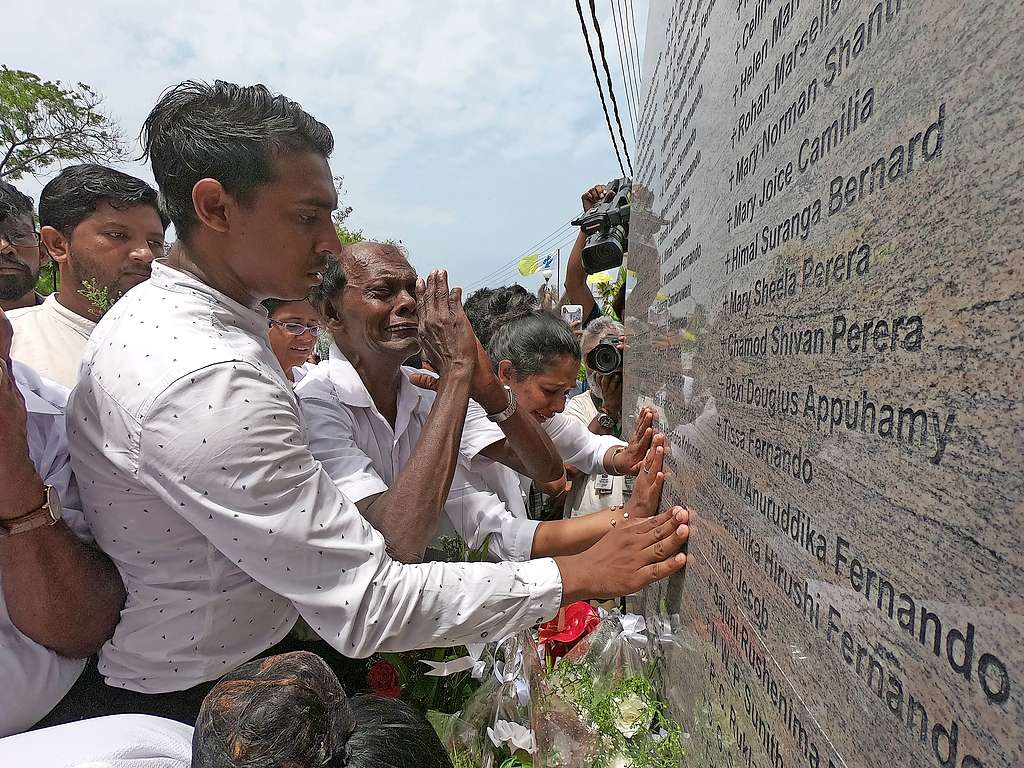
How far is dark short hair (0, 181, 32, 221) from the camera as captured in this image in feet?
5.84

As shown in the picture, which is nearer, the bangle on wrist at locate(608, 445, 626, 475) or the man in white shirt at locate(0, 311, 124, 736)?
the man in white shirt at locate(0, 311, 124, 736)

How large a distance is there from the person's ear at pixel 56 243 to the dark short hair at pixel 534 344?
1.78m

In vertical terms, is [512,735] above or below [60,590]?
below

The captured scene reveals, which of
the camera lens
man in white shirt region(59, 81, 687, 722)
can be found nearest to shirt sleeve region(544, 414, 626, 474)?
the camera lens

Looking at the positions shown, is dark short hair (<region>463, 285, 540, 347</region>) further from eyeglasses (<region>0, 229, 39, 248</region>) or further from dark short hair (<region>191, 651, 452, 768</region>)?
dark short hair (<region>191, 651, 452, 768</region>)

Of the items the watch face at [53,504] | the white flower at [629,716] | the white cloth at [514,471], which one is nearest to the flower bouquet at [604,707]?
the white flower at [629,716]

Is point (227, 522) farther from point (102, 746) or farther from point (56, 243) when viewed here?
point (56, 243)

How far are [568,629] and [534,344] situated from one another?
1.30m

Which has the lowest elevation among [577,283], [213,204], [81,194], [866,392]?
[866,392]

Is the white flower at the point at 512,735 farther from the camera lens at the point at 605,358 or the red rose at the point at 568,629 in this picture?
the camera lens at the point at 605,358

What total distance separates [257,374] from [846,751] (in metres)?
1.12

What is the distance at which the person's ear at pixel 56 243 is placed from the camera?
2.56 meters

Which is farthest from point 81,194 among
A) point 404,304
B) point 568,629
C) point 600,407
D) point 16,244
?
point 600,407

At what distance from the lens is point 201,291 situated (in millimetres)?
1460
